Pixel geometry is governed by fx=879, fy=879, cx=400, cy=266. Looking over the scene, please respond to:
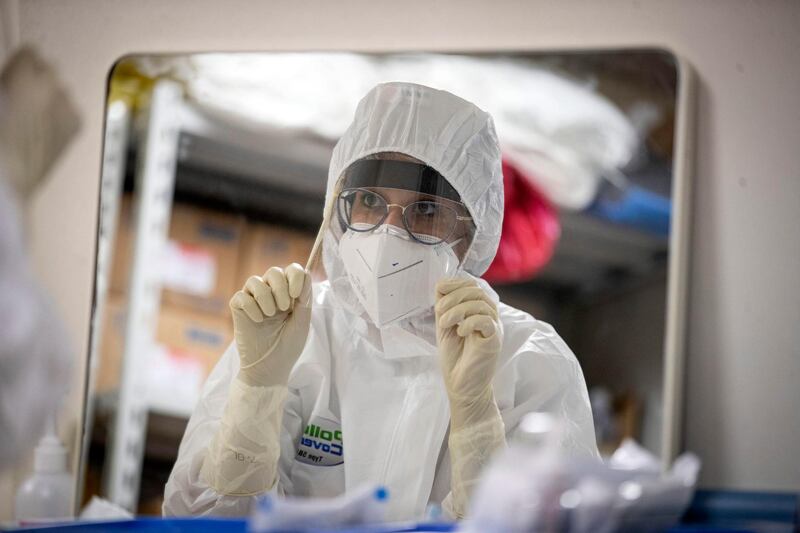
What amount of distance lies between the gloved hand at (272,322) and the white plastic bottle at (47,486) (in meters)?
0.48

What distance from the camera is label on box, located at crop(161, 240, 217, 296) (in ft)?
5.74

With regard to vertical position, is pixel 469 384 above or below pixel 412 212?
below

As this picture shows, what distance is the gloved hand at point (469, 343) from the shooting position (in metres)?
1.28

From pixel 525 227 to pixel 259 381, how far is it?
62 centimetres

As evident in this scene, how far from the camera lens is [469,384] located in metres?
1.29

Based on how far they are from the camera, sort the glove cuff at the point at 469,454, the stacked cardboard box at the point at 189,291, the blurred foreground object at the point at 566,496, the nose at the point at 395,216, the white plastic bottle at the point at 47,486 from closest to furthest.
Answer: the blurred foreground object at the point at 566,496, the glove cuff at the point at 469,454, the nose at the point at 395,216, the white plastic bottle at the point at 47,486, the stacked cardboard box at the point at 189,291

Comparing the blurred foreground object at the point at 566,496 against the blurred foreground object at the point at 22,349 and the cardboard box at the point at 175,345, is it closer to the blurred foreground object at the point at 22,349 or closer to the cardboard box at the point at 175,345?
the blurred foreground object at the point at 22,349

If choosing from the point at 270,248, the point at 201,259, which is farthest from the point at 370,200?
the point at 201,259

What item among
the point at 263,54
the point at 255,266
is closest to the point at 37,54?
the point at 263,54

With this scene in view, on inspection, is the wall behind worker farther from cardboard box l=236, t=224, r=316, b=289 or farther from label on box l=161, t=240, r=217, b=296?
cardboard box l=236, t=224, r=316, b=289

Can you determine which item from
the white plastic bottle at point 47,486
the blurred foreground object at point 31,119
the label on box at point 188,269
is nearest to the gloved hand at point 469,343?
the label on box at point 188,269

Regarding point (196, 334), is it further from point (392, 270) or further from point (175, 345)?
point (392, 270)

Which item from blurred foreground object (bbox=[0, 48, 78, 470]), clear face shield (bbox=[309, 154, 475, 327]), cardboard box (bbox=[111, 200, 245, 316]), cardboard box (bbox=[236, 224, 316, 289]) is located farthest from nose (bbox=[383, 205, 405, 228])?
blurred foreground object (bbox=[0, 48, 78, 470])

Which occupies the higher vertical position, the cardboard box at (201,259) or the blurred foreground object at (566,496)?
the cardboard box at (201,259)
